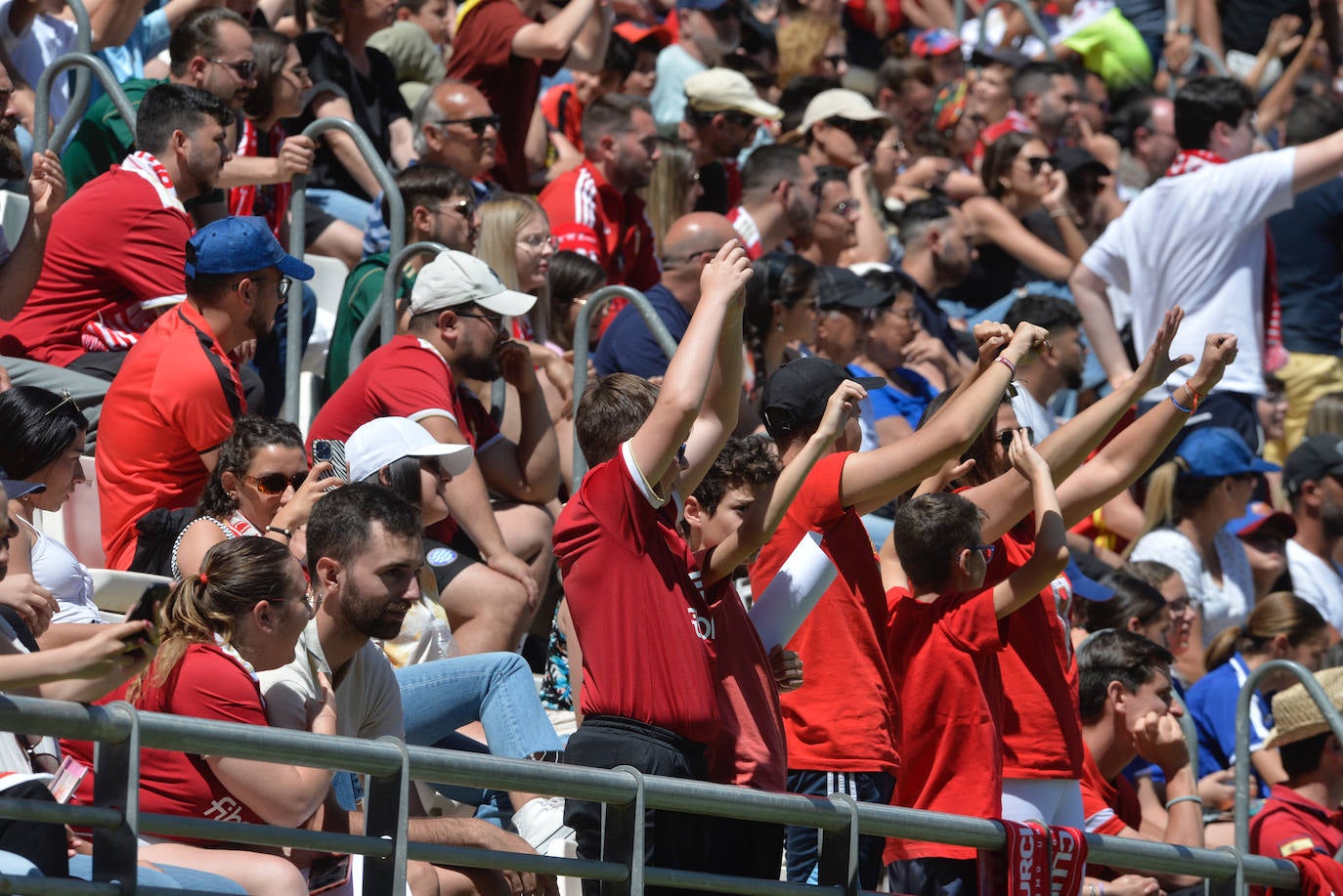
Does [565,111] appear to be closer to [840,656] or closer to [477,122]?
[477,122]

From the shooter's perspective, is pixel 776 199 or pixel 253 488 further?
pixel 776 199

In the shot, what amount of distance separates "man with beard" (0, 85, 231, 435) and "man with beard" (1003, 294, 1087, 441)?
130 inches

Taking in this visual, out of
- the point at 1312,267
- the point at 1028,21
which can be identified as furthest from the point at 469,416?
the point at 1028,21

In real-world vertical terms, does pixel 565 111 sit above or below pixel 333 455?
below

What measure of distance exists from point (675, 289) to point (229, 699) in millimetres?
4031

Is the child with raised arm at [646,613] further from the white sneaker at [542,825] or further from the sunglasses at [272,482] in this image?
the sunglasses at [272,482]

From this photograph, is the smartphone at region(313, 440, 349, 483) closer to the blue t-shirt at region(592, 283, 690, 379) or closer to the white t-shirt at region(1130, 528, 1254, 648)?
the blue t-shirt at region(592, 283, 690, 379)

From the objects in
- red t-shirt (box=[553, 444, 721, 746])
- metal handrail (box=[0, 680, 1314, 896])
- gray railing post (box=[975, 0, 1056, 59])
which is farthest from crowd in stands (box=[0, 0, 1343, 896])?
gray railing post (box=[975, 0, 1056, 59])

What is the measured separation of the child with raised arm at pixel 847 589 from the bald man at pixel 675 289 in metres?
2.54

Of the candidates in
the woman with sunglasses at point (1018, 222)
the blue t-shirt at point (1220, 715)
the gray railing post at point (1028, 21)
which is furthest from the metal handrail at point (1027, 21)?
the blue t-shirt at point (1220, 715)

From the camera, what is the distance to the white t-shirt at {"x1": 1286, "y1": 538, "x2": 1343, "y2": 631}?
29.9ft

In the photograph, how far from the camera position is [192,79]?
24.5ft

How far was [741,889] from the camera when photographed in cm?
437

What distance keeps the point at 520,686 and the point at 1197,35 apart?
1187 cm
